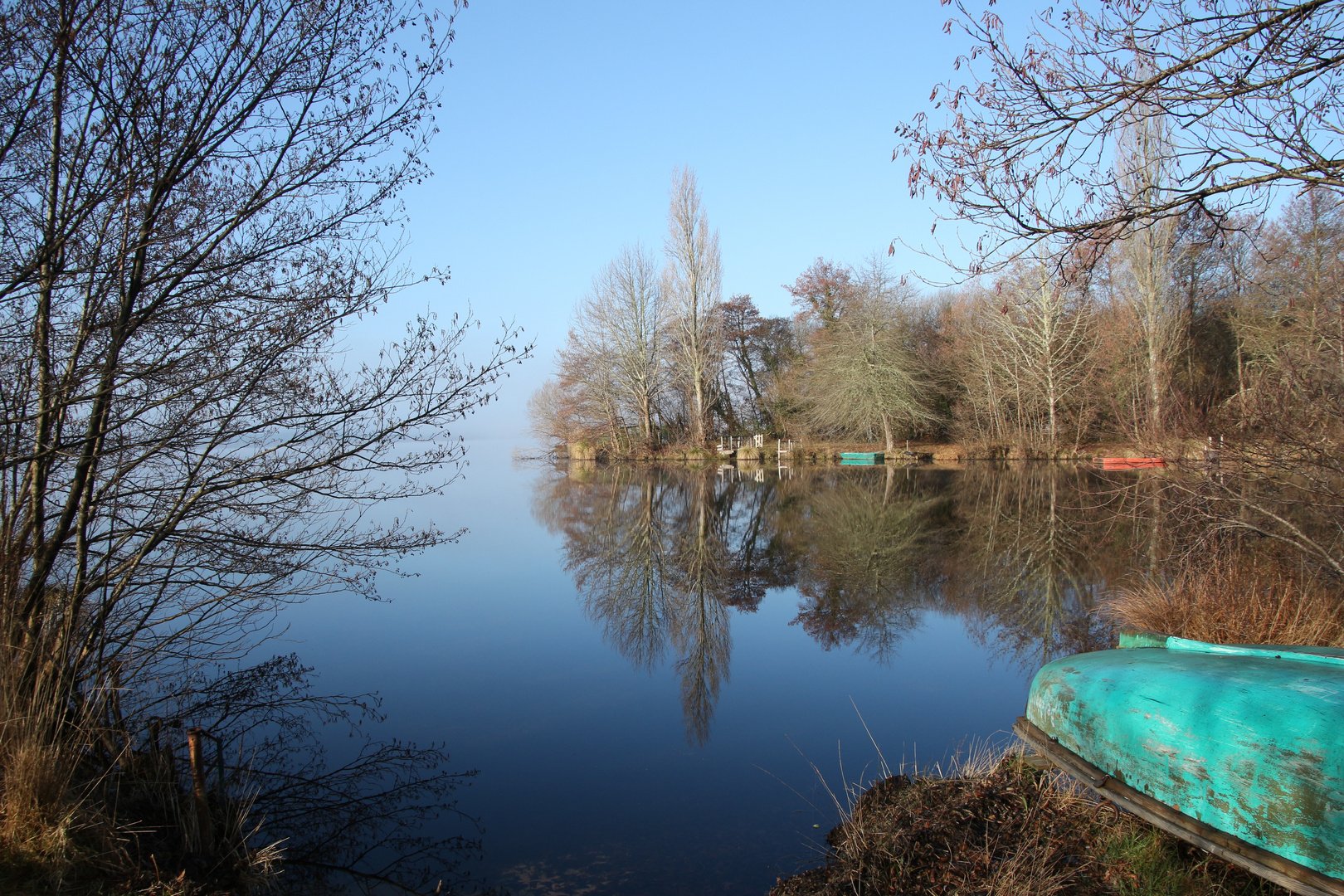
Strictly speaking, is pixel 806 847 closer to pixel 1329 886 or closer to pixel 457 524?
pixel 1329 886

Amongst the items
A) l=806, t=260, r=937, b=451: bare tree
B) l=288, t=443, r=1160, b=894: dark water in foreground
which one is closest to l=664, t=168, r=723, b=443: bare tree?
l=806, t=260, r=937, b=451: bare tree

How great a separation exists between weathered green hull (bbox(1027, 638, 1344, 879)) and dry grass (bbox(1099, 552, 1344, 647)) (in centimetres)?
222

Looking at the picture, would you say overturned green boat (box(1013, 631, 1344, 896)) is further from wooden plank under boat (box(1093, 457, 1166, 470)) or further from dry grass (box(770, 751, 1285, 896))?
wooden plank under boat (box(1093, 457, 1166, 470))

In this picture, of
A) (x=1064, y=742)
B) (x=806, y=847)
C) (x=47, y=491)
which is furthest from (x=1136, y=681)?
(x=47, y=491)

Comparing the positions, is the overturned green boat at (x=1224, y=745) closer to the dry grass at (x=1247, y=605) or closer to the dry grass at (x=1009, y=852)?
the dry grass at (x=1009, y=852)

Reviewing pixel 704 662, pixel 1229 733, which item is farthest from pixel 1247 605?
pixel 704 662

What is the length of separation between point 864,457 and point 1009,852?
106ft

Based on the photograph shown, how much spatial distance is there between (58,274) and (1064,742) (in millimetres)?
5353

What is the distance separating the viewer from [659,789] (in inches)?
203

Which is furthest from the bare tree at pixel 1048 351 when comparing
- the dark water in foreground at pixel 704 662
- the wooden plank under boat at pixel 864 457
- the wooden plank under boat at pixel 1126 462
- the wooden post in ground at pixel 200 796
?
the wooden post in ground at pixel 200 796

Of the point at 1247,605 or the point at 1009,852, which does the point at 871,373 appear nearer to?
the point at 1247,605

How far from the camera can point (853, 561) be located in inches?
511

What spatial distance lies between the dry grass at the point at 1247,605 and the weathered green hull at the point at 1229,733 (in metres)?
2.22

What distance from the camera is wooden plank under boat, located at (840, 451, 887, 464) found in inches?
1374
